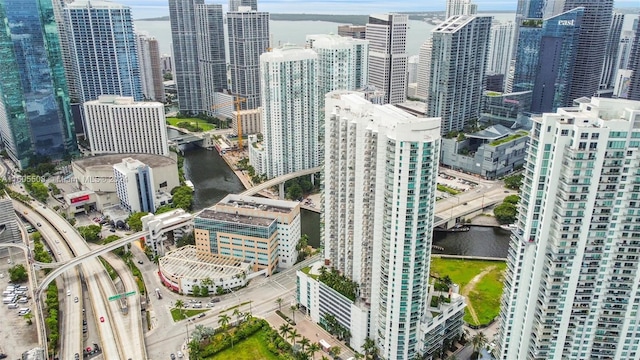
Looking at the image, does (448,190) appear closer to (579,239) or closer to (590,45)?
(590,45)

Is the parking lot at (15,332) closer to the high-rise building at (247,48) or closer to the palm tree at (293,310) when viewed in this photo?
the palm tree at (293,310)

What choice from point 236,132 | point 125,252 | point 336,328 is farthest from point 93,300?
point 236,132

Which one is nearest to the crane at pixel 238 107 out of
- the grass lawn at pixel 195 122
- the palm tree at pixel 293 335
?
the grass lawn at pixel 195 122

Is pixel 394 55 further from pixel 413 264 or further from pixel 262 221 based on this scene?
pixel 413 264

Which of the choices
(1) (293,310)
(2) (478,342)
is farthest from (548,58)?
(1) (293,310)

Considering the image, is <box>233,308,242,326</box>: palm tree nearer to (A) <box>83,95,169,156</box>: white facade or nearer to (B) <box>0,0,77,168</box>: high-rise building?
(A) <box>83,95,169,156</box>: white facade

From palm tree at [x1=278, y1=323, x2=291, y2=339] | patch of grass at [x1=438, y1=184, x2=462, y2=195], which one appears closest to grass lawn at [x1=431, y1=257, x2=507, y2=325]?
palm tree at [x1=278, y1=323, x2=291, y2=339]
